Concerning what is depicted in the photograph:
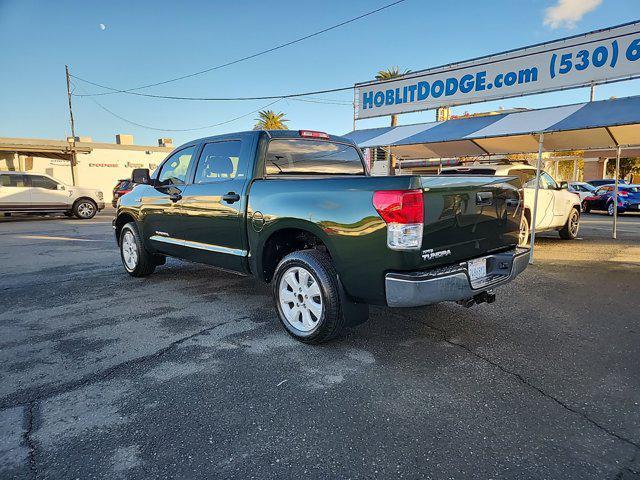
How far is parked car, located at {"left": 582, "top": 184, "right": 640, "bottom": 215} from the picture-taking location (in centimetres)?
1714

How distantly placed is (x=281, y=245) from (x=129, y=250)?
3.19 m

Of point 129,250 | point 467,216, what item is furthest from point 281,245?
point 129,250

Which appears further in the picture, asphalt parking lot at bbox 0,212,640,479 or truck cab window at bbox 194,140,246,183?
truck cab window at bbox 194,140,246,183

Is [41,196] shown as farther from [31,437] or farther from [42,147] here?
[31,437]

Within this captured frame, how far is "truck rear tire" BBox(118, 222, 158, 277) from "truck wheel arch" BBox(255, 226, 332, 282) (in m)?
2.55

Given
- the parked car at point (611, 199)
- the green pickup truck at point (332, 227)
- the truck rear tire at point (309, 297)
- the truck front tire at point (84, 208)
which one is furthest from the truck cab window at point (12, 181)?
the parked car at point (611, 199)

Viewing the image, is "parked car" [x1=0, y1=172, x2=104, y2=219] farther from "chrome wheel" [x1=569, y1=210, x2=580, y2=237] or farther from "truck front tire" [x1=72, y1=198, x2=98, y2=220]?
"chrome wheel" [x1=569, y1=210, x2=580, y2=237]

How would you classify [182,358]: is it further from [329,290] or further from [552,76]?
[552,76]

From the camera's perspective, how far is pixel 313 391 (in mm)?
2818

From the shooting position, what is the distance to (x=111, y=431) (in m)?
2.37

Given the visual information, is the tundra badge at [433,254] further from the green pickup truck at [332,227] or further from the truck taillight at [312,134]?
the truck taillight at [312,134]

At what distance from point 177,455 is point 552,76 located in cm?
1068

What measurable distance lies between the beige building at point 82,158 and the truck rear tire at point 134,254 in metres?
23.2

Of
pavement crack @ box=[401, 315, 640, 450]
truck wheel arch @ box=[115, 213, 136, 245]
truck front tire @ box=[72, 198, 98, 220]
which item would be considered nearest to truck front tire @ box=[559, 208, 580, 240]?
pavement crack @ box=[401, 315, 640, 450]
